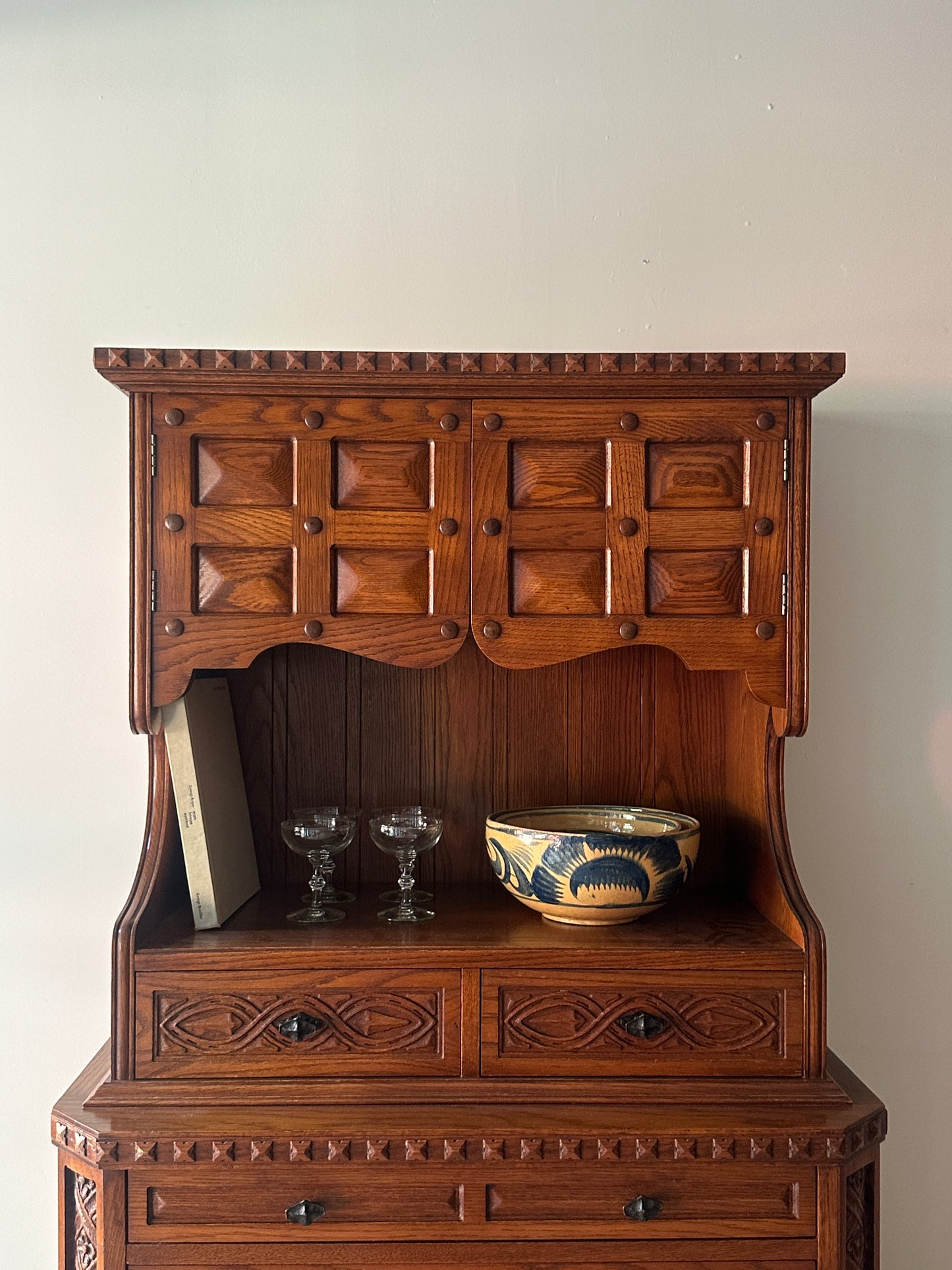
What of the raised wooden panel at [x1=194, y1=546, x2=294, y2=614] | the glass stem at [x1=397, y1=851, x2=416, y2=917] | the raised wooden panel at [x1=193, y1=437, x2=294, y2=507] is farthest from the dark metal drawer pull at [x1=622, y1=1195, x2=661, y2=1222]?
the raised wooden panel at [x1=193, y1=437, x2=294, y2=507]

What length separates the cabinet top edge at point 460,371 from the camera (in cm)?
143

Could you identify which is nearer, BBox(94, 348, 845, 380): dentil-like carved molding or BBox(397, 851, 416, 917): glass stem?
BBox(94, 348, 845, 380): dentil-like carved molding

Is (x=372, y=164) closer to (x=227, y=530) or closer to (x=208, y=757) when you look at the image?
(x=227, y=530)

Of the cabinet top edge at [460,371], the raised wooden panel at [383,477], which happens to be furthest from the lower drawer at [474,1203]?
the cabinet top edge at [460,371]

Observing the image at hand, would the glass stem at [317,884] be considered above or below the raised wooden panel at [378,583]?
below

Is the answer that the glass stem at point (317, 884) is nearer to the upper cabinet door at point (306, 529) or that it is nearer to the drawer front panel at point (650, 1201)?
the upper cabinet door at point (306, 529)

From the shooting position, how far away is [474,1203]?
1.37m

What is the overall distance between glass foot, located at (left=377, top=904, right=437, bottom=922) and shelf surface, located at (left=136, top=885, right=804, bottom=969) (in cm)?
1

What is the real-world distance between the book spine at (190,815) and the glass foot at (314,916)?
12 centimetres

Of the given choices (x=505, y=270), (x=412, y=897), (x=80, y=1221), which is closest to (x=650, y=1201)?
(x=412, y=897)

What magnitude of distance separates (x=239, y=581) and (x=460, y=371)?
42cm

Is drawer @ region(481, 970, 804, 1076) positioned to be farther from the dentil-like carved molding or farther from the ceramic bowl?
the dentil-like carved molding

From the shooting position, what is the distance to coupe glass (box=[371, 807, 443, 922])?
5.23ft

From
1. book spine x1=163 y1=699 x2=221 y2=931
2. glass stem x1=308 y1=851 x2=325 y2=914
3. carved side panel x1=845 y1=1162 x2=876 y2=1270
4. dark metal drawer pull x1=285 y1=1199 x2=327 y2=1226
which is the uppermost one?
book spine x1=163 y1=699 x2=221 y2=931
